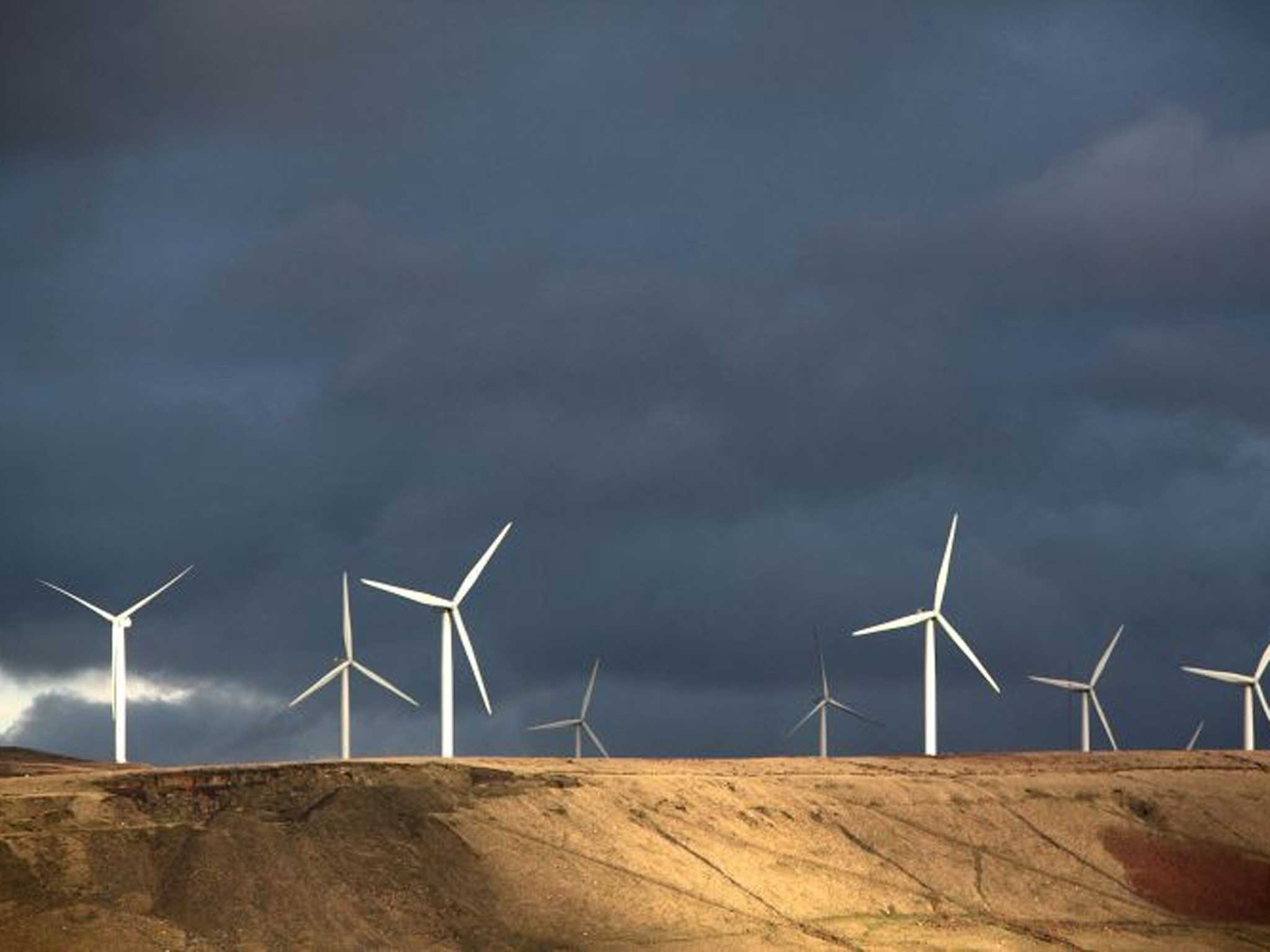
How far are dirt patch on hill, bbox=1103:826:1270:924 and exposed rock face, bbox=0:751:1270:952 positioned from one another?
0.19 metres

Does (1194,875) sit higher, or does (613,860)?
(613,860)

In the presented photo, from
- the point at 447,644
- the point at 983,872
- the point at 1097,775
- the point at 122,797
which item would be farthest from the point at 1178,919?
the point at 122,797

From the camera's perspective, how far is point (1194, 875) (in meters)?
142

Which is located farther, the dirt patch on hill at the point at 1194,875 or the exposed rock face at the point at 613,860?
the dirt patch on hill at the point at 1194,875

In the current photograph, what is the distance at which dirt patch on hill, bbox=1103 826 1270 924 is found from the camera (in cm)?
13812

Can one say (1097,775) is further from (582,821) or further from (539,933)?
(539,933)

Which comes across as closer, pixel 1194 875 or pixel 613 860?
pixel 613 860

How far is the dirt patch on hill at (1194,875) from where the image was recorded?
138 meters

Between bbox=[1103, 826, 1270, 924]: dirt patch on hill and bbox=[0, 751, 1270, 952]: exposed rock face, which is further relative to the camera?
bbox=[1103, 826, 1270, 924]: dirt patch on hill

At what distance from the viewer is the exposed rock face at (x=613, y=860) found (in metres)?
112

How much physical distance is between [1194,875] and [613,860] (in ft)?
131

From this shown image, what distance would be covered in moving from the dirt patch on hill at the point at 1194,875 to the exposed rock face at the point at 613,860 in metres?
0.19

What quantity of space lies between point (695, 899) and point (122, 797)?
29310mm

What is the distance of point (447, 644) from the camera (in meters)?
145
